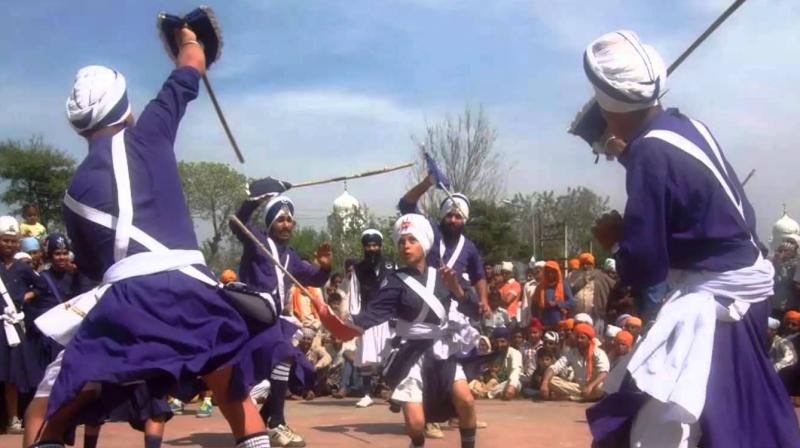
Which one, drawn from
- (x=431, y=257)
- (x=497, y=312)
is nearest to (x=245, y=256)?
(x=431, y=257)

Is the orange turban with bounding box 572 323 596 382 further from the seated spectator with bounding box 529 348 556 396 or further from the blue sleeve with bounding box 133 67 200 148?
the blue sleeve with bounding box 133 67 200 148

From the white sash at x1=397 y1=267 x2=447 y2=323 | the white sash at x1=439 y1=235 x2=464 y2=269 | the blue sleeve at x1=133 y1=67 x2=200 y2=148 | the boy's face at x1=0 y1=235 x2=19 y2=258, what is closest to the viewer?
the blue sleeve at x1=133 y1=67 x2=200 y2=148

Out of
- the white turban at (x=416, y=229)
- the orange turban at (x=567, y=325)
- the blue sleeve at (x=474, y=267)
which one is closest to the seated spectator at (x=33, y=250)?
the blue sleeve at (x=474, y=267)

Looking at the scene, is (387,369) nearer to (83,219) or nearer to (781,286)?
(83,219)

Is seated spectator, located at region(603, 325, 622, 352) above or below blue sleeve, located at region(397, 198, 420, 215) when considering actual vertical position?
below

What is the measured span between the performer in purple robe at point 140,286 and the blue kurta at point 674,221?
1573mm

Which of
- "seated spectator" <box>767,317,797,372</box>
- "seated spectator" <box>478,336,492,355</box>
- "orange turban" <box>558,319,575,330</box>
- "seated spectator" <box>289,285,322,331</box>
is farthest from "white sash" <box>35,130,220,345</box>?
"seated spectator" <box>289,285,322,331</box>

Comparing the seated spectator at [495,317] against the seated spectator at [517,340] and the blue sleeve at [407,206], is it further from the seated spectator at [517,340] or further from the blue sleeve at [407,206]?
the blue sleeve at [407,206]

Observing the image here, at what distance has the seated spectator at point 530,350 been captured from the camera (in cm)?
1270

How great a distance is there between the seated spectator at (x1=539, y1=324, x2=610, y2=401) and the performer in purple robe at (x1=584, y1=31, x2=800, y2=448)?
332 inches

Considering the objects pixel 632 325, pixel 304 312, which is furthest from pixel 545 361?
pixel 304 312

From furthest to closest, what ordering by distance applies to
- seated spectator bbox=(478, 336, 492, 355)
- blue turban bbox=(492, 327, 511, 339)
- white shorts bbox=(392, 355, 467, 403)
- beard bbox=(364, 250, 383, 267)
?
blue turban bbox=(492, 327, 511, 339), beard bbox=(364, 250, 383, 267), seated spectator bbox=(478, 336, 492, 355), white shorts bbox=(392, 355, 467, 403)

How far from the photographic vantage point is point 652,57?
364 centimetres

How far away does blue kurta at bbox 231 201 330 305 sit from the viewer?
26.2ft
